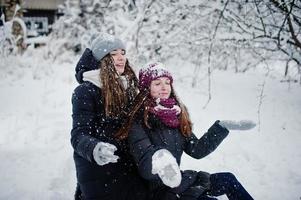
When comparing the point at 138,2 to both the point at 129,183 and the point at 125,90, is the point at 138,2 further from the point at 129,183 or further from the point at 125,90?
the point at 129,183

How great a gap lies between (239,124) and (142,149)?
854mm

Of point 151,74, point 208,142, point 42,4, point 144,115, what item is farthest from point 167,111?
point 42,4

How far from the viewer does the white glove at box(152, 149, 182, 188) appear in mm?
2422

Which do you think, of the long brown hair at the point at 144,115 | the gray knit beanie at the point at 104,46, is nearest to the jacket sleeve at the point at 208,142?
the long brown hair at the point at 144,115

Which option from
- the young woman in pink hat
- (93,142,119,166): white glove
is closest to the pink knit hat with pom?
the young woman in pink hat

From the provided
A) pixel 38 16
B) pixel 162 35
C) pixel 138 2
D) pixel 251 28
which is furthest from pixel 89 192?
pixel 38 16

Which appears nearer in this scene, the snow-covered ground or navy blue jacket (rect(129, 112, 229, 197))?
navy blue jacket (rect(129, 112, 229, 197))

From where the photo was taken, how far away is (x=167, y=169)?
2.44 meters

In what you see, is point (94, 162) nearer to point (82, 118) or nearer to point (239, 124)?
point (82, 118)

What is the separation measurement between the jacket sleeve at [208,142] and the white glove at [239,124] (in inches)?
1.9

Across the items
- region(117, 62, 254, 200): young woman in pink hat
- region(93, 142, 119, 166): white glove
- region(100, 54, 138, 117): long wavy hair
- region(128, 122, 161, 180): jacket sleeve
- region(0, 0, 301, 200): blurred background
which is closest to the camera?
region(93, 142, 119, 166): white glove

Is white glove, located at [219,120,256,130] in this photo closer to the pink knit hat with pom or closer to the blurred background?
the pink knit hat with pom

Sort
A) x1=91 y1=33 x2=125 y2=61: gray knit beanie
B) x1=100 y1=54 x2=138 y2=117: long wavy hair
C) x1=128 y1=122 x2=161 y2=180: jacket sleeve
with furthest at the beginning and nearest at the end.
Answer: x1=91 y1=33 x2=125 y2=61: gray knit beanie, x1=100 y1=54 x2=138 y2=117: long wavy hair, x1=128 y1=122 x2=161 y2=180: jacket sleeve

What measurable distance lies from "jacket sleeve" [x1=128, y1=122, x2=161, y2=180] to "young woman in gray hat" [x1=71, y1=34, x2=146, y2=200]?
0.19 metres
